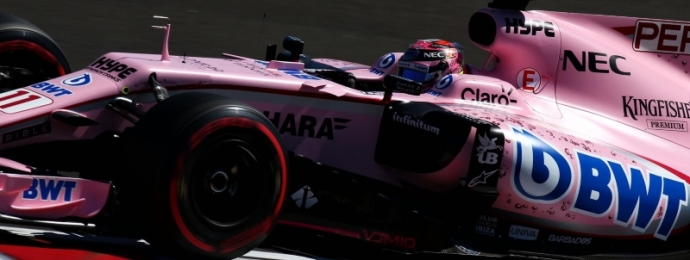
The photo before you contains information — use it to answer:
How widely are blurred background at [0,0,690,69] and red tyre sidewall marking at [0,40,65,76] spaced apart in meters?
3.17

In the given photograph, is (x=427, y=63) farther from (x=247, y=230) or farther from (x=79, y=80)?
(x=79, y=80)

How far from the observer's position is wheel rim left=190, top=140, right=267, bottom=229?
5.04 m

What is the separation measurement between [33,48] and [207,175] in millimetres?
1960

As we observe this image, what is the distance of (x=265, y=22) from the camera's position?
39.1ft

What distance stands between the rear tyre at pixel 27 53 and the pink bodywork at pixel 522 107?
76 centimetres

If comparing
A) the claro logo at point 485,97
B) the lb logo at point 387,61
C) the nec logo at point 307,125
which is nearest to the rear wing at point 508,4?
the claro logo at point 485,97

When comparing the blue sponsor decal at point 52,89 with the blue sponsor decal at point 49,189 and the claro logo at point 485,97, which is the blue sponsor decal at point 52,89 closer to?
the blue sponsor decal at point 49,189

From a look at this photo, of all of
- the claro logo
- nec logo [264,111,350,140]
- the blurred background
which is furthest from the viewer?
the blurred background

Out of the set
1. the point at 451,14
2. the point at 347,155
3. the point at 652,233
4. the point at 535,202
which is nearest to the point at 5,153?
the point at 347,155

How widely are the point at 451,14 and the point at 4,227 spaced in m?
7.98

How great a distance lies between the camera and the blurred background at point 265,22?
34.8 ft

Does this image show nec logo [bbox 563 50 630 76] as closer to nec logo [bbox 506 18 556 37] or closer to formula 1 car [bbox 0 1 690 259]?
formula 1 car [bbox 0 1 690 259]

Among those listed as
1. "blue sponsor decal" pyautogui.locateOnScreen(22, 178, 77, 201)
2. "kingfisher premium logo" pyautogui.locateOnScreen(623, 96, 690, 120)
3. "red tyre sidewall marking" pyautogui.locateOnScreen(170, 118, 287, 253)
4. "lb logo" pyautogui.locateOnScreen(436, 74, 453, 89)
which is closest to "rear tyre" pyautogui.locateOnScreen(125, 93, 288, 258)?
"red tyre sidewall marking" pyautogui.locateOnScreen(170, 118, 287, 253)

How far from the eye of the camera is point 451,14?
12.7 m
